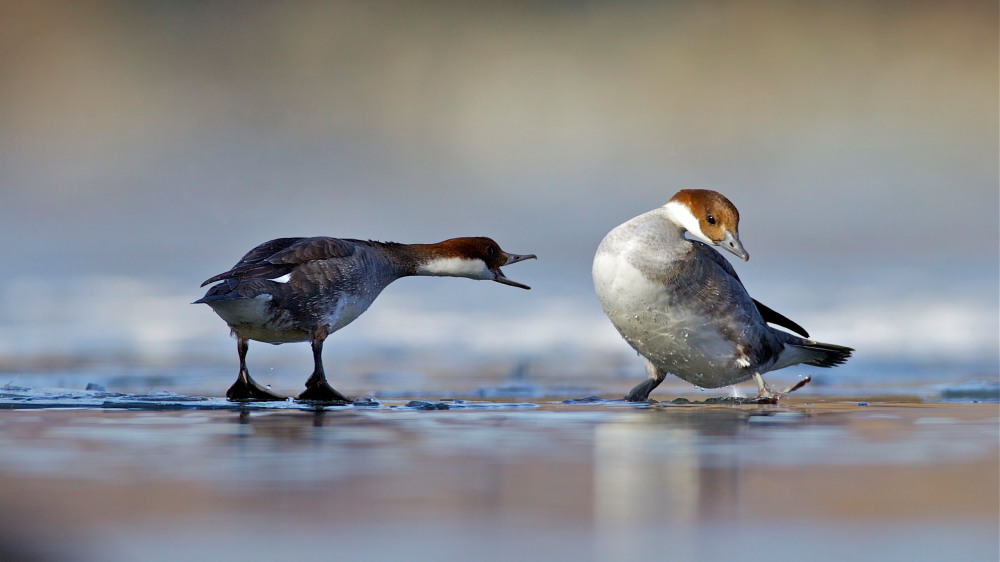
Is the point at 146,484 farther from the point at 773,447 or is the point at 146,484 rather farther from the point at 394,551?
the point at 773,447

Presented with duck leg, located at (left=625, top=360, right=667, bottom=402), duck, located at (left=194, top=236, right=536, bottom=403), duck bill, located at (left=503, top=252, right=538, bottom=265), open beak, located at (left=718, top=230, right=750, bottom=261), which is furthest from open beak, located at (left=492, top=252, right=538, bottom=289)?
open beak, located at (left=718, top=230, right=750, bottom=261)

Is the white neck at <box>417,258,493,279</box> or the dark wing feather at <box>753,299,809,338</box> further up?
the white neck at <box>417,258,493,279</box>

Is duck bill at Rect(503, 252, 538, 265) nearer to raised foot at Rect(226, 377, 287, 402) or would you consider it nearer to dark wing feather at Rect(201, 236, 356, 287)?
dark wing feather at Rect(201, 236, 356, 287)

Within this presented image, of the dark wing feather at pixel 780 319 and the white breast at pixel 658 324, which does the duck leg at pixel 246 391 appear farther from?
the dark wing feather at pixel 780 319

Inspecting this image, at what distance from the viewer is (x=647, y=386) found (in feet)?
23.9

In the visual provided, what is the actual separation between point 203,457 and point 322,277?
341 centimetres

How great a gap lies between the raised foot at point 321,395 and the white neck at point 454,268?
6.13 feet

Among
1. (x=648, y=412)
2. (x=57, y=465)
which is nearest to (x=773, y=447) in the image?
(x=648, y=412)

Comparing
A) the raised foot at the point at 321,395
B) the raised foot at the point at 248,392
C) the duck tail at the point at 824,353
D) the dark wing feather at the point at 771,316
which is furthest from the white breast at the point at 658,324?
the raised foot at the point at 248,392

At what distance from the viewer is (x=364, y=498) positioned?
299 centimetres

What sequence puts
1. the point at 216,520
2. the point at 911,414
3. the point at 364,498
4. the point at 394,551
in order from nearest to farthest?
the point at 394,551, the point at 216,520, the point at 364,498, the point at 911,414

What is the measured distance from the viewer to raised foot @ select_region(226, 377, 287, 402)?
6973 millimetres

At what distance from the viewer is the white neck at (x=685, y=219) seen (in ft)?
22.9

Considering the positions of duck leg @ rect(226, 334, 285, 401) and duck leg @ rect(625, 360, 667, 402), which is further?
duck leg @ rect(625, 360, 667, 402)
